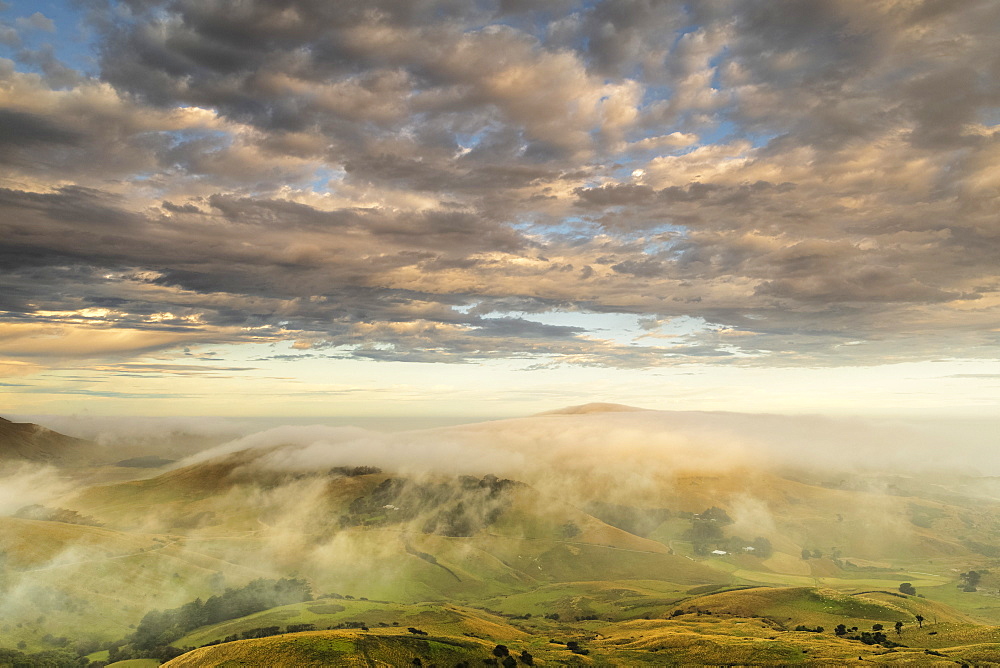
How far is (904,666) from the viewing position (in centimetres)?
19288

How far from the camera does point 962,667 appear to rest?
615ft

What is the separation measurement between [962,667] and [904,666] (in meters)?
16.2
